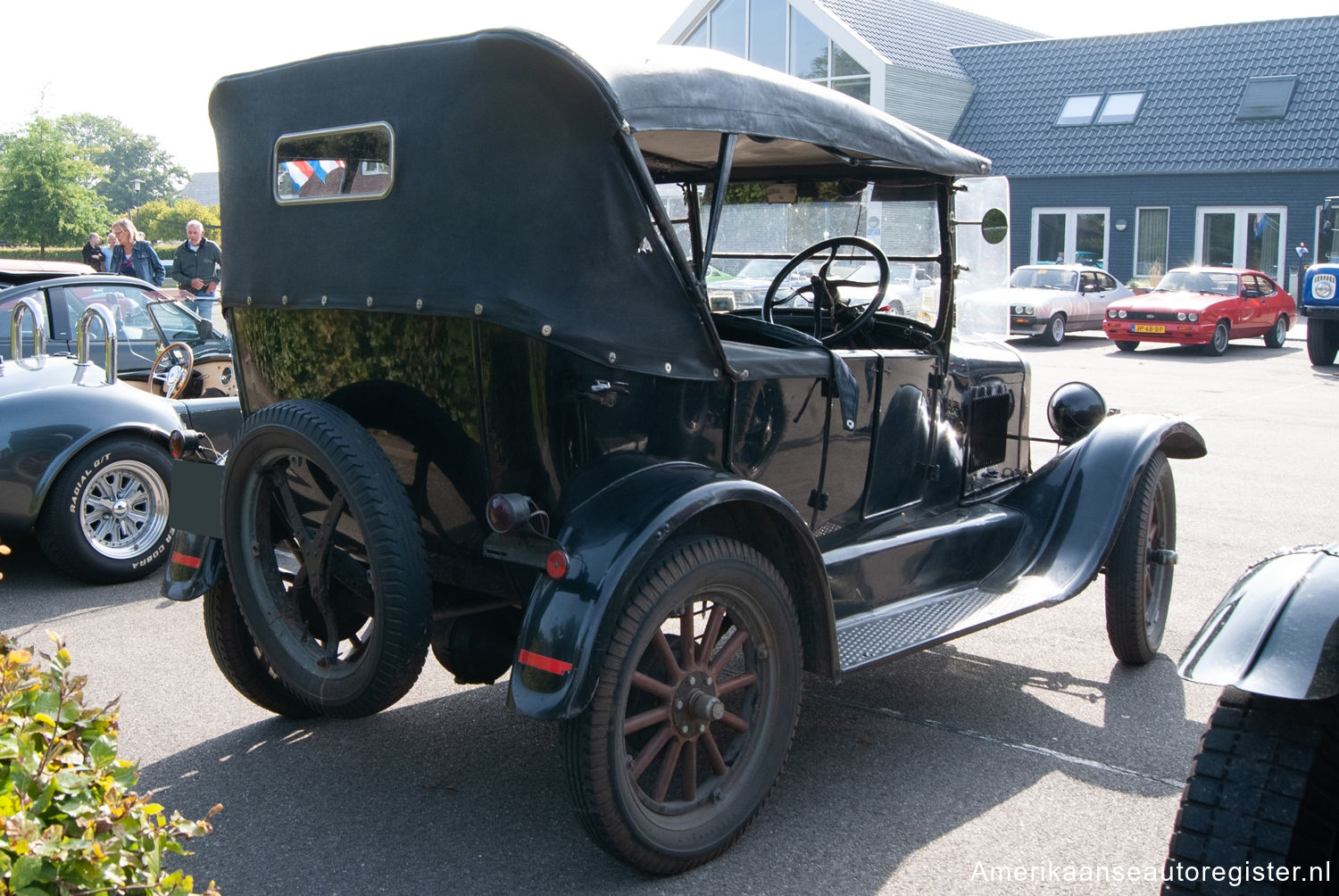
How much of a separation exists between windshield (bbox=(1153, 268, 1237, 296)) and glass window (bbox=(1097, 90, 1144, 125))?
25.7 feet

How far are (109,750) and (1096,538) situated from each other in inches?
138

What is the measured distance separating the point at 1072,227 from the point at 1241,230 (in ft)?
12.1

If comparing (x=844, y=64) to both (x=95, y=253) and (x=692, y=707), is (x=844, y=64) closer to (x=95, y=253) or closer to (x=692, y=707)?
(x=95, y=253)

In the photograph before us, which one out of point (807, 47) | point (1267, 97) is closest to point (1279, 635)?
point (1267, 97)

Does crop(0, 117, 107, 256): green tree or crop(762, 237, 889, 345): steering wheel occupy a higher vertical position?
crop(0, 117, 107, 256): green tree

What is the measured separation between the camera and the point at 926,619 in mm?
3938

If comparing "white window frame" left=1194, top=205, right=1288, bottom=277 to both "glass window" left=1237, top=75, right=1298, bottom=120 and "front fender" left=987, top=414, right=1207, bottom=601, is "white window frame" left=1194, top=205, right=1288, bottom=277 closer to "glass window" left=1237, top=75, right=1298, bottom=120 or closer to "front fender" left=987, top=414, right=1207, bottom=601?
"glass window" left=1237, top=75, right=1298, bottom=120

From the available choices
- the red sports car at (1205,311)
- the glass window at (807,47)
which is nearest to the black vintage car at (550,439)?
the red sports car at (1205,311)

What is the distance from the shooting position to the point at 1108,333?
20.3m

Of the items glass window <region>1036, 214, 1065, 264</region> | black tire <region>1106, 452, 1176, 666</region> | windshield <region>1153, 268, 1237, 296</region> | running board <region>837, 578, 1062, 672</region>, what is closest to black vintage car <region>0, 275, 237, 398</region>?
running board <region>837, 578, 1062, 672</region>

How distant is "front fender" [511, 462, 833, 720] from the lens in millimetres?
2801

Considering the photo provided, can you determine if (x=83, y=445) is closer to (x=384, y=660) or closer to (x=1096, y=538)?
(x=384, y=660)

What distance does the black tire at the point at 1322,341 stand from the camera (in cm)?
1731

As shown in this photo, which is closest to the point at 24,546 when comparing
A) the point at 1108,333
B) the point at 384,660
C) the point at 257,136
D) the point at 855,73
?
the point at 257,136
